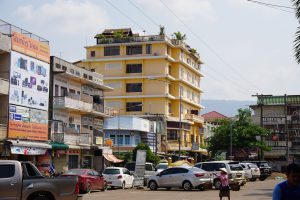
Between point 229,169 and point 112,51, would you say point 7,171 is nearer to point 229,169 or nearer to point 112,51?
point 229,169

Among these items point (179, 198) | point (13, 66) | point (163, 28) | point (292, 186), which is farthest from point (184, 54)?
point (292, 186)

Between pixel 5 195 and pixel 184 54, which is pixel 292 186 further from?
pixel 184 54

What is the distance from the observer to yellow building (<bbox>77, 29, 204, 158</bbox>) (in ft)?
268

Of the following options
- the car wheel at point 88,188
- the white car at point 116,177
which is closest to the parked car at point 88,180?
the car wheel at point 88,188

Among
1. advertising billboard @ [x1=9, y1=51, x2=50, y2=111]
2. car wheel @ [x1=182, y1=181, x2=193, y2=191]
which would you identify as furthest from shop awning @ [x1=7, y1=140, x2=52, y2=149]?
car wheel @ [x1=182, y1=181, x2=193, y2=191]

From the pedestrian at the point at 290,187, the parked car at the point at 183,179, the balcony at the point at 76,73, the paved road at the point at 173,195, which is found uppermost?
the balcony at the point at 76,73

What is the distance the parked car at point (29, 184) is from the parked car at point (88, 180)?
543 inches

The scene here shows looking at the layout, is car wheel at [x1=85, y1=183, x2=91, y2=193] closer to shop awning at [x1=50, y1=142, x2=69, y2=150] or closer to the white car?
the white car

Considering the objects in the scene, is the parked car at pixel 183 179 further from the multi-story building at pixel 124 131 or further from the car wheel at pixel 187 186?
the multi-story building at pixel 124 131

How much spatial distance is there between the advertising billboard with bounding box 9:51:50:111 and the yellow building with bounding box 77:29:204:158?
39185mm

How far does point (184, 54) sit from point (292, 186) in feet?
269

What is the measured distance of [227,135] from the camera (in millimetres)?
74312

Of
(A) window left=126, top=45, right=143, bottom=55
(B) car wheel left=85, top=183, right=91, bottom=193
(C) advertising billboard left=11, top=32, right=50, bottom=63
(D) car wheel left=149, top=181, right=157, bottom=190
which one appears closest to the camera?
(B) car wheel left=85, top=183, right=91, bottom=193

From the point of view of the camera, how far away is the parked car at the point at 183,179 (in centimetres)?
3422
